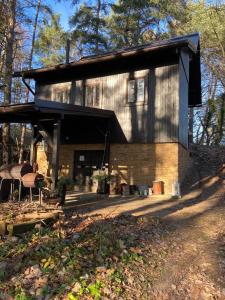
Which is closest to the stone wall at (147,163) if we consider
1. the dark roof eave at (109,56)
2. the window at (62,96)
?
the window at (62,96)

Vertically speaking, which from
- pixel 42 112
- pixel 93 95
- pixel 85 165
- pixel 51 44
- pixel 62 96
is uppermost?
pixel 51 44

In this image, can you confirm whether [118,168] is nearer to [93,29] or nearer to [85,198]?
[85,198]

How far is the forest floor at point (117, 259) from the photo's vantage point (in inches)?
214

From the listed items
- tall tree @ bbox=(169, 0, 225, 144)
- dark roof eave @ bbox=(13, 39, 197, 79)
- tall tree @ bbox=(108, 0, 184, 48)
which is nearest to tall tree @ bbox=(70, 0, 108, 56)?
tall tree @ bbox=(108, 0, 184, 48)

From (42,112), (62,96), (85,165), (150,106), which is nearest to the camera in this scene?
(42,112)

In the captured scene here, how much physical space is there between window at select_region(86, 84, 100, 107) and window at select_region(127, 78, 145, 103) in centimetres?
170

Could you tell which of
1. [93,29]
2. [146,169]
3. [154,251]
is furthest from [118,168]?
[93,29]

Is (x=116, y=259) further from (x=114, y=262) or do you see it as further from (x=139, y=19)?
(x=139, y=19)

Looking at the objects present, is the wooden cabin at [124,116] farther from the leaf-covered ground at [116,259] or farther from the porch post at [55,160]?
the leaf-covered ground at [116,259]

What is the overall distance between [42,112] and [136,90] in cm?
504

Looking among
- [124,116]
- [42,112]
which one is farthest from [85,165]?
[42,112]

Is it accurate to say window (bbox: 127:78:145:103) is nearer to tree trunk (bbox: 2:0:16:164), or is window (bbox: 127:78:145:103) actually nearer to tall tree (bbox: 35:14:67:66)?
tree trunk (bbox: 2:0:16:164)

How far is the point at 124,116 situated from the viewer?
1480 centimetres

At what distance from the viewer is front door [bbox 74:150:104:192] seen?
50.9 ft
